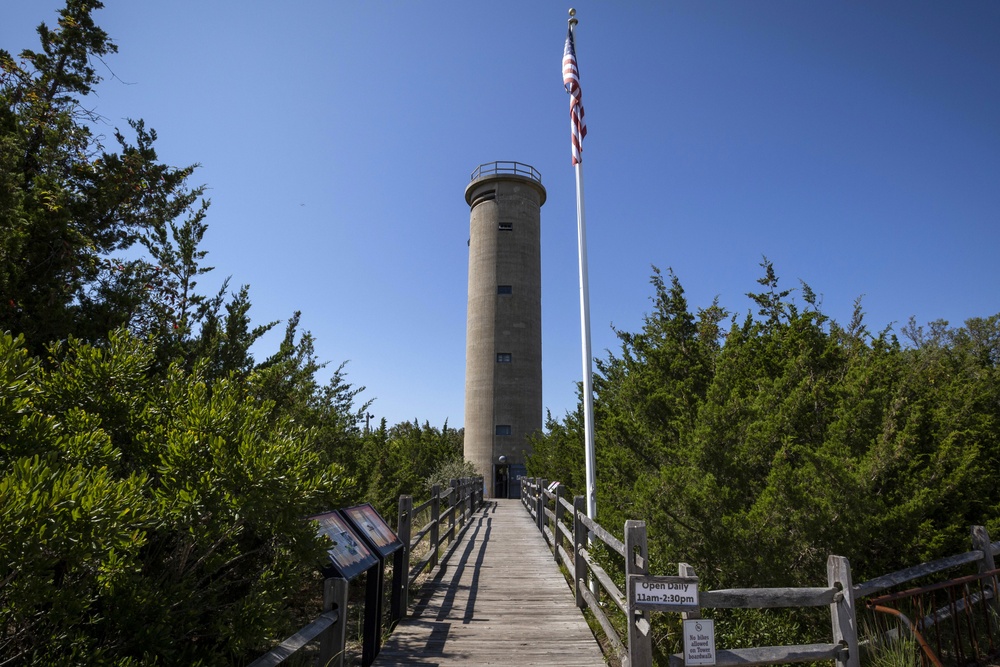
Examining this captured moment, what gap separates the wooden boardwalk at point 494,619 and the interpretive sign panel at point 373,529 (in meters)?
0.98

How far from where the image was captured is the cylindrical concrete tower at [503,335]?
3003 cm

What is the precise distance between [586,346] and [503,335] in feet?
61.8

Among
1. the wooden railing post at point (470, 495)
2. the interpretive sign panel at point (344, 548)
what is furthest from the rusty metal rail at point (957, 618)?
the wooden railing post at point (470, 495)

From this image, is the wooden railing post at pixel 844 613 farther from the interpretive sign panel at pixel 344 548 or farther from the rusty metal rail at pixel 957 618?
the interpretive sign panel at pixel 344 548

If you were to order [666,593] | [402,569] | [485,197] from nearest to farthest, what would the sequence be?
[666,593]
[402,569]
[485,197]

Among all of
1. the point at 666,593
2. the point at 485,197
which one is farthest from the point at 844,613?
the point at 485,197

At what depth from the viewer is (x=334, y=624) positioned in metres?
3.86

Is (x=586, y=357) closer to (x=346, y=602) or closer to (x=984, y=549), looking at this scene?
(x=984, y=549)

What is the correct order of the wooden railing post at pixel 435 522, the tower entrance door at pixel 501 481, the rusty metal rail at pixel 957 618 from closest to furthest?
the rusty metal rail at pixel 957 618 < the wooden railing post at pixel 435 522 < the tower entrance door at pixel 501 481

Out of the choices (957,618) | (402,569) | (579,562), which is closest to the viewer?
(957,618)

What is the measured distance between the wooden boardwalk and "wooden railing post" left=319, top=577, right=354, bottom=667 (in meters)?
1.47

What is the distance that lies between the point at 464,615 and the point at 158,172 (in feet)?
22.1

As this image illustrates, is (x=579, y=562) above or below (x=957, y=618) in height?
above

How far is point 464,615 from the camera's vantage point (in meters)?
6.68
